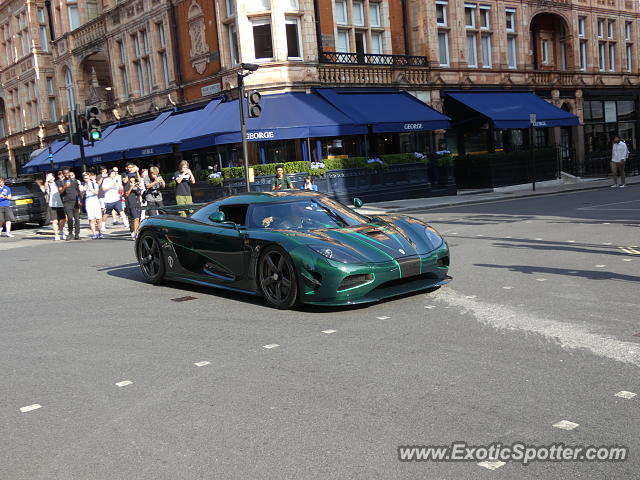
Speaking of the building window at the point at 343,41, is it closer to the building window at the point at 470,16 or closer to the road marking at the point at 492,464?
the building window at the point at 470,16

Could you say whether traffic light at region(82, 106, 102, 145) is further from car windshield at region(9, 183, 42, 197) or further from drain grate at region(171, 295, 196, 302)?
drain grate at region(171, 295, 196, 302)

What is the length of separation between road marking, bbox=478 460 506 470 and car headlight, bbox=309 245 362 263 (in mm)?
A: 3512

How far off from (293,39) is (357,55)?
2827mm

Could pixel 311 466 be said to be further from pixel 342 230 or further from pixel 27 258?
pixel 27 258

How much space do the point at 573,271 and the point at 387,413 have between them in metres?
5.27

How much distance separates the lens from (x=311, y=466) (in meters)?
3.50

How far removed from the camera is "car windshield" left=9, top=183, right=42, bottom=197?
23594 millimetres

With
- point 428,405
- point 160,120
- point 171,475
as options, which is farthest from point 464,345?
point 160,120

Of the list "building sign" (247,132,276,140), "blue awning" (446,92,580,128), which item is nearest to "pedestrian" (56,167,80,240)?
"building sign" (247,132,276,140)

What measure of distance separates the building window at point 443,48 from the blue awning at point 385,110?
11.7 ft

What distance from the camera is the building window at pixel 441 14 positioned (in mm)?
28828

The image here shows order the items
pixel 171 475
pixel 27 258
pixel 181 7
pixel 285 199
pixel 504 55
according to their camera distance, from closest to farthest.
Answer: pixel 171 475
pixel 285 199
pixel 27 258
pixel 181 7
pixel 504 55

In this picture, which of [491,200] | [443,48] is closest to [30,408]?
[491,200]

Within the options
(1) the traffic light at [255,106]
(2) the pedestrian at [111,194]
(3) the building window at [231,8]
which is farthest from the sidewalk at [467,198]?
(3) the building window at [231,8]
